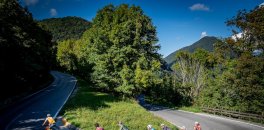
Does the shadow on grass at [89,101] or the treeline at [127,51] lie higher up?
the treeline at [127,51]

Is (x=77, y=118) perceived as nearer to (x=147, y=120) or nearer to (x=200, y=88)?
(x=147, y=120)

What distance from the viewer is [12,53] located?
28.3 metres

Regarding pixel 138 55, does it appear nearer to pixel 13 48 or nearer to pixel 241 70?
pixel 241 70

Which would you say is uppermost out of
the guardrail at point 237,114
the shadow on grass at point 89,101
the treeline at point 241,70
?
the treeline at point 241,70

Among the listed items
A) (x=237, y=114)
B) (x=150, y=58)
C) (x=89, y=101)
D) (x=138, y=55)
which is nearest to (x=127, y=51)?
(x=138, y=55)

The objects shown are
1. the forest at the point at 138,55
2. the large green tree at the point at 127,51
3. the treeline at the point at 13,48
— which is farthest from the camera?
the large green tree at the point at 127,51

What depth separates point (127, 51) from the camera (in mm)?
32906

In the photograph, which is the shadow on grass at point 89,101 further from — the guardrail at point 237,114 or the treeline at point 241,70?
the treeline at point 241,70

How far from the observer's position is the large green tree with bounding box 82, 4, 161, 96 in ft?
108

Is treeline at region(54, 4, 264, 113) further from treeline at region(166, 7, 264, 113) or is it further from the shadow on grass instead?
the shadow on grass

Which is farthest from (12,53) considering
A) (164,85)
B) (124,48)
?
(164,85)

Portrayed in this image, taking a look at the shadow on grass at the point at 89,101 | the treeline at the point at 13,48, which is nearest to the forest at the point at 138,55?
the treeline at the point at 13,48

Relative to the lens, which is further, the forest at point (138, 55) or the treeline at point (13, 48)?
the forest at point (138, 55)

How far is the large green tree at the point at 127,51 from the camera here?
108 ft
